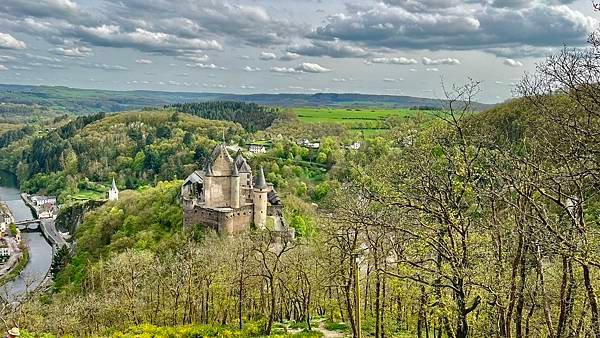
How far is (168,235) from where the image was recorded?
47656 millimetres

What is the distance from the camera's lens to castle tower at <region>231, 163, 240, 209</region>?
4647cm

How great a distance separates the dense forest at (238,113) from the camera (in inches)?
6319

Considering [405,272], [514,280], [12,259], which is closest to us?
[514,280]

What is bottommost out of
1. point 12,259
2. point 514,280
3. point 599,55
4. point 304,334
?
point 12,259

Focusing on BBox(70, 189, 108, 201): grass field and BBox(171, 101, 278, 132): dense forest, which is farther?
BBox(171, 101, 278, 132): dense forest

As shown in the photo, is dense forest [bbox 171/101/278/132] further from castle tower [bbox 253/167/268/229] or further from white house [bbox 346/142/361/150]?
castle tower [bbox 253/167/268/229]

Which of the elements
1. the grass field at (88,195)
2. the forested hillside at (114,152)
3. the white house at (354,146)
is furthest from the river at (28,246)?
the white house at (354,146)

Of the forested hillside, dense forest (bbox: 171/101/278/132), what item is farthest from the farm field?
the forested hillside

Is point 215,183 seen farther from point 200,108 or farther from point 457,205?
point 200,108

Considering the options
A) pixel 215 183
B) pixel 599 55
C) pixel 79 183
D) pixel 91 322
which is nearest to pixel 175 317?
pixel 91 322

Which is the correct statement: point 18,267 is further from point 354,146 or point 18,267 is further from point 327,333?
point 327,333

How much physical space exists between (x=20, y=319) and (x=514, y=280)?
82.4 feet

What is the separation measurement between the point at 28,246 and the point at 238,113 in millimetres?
91719

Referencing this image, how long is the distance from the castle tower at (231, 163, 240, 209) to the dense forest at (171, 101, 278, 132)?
106 m
